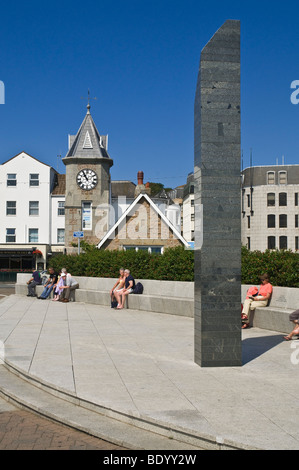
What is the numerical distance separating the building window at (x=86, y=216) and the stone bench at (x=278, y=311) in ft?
110

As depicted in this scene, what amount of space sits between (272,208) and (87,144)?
3270 centimetres

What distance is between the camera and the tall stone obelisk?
9.55 meters

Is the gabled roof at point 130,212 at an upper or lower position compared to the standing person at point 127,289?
upper

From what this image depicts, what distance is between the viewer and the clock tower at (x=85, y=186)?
46.6 metres

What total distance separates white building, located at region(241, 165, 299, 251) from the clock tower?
29896mm

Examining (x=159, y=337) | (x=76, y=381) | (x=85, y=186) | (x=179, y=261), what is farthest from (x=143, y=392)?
(x=85, y=186)

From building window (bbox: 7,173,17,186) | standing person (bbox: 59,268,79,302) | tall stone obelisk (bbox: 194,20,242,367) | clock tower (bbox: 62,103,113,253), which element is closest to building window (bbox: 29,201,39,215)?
building window (bbox: 7,173,17,186)

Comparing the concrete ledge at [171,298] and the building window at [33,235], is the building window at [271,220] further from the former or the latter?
the concrete ledge at [171,298]

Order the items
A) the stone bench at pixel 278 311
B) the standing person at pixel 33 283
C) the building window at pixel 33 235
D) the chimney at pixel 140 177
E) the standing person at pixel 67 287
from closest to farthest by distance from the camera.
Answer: the stone bench at pixel 278 311 < the standing person at pixel 67 287 < the standing person at pixel 33 283 < the chimney at pixel 140 177 < the building window at pixel 33 235

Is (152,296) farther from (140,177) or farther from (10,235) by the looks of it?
(10,235)

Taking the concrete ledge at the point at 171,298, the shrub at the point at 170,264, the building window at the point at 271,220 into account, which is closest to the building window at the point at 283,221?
the building window at the point at 271,220

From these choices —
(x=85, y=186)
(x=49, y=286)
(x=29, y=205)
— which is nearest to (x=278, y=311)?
(x=49, y=286)

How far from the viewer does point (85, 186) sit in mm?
47062

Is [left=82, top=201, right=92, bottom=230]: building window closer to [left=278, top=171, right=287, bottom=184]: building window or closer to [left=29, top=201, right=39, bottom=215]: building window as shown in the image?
[left=29, top=201, right=39, bottom=215]: building window
